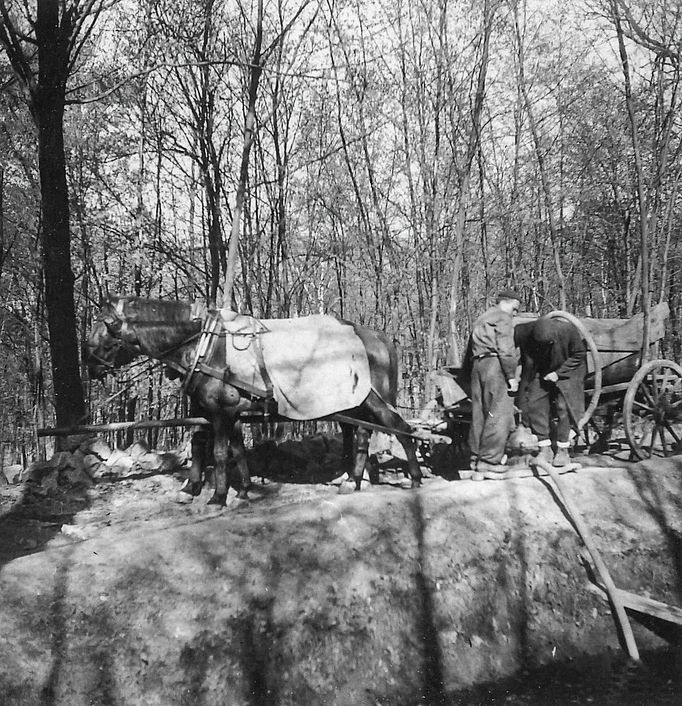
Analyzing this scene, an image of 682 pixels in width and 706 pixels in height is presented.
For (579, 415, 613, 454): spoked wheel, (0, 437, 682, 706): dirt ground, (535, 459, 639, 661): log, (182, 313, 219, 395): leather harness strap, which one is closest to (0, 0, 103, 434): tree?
(182, 313, 219, 395): leather harness strap

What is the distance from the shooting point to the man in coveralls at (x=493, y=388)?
6.19 metres

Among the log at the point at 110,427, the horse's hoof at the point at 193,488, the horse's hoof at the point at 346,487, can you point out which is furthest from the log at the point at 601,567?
the horse's hoof at the point at 193,488

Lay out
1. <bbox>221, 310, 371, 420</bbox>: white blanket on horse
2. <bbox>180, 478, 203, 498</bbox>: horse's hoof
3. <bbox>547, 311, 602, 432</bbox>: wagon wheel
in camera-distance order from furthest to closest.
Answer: <bbox>180, 478, 203, 498</bbox>: horse's hoof < <bbox>221, 310, 371, 420</bbox>: white blanket on horse < <bbox>547, 311, 602, 432</bbox>: wagon wheel

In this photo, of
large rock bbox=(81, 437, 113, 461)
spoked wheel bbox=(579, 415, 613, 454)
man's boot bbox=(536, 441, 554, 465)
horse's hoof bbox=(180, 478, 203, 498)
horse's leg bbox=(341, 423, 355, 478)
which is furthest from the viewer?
spoked wheel bbox=(579, 415, 613, 454)

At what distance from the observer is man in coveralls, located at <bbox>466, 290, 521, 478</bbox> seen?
6.19 metres

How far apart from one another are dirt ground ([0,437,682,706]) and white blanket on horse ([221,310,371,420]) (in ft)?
5.95

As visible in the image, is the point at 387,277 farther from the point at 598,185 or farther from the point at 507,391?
the point at 598,185

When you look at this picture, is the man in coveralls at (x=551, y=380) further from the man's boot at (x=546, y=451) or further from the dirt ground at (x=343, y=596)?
the dirt ground at (x=343, y=596)

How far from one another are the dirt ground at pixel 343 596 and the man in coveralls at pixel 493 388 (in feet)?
3.78

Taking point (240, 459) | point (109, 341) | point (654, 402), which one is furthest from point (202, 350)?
point (654, 402)

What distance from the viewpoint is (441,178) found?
11906 mm

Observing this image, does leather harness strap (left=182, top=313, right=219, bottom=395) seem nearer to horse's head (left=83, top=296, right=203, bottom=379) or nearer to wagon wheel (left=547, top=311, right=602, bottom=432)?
horse's head (left=83, top=296, right=203, bottom=379)

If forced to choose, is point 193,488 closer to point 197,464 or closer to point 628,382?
point 197,464

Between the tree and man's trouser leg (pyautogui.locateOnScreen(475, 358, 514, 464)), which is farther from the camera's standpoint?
the tree
